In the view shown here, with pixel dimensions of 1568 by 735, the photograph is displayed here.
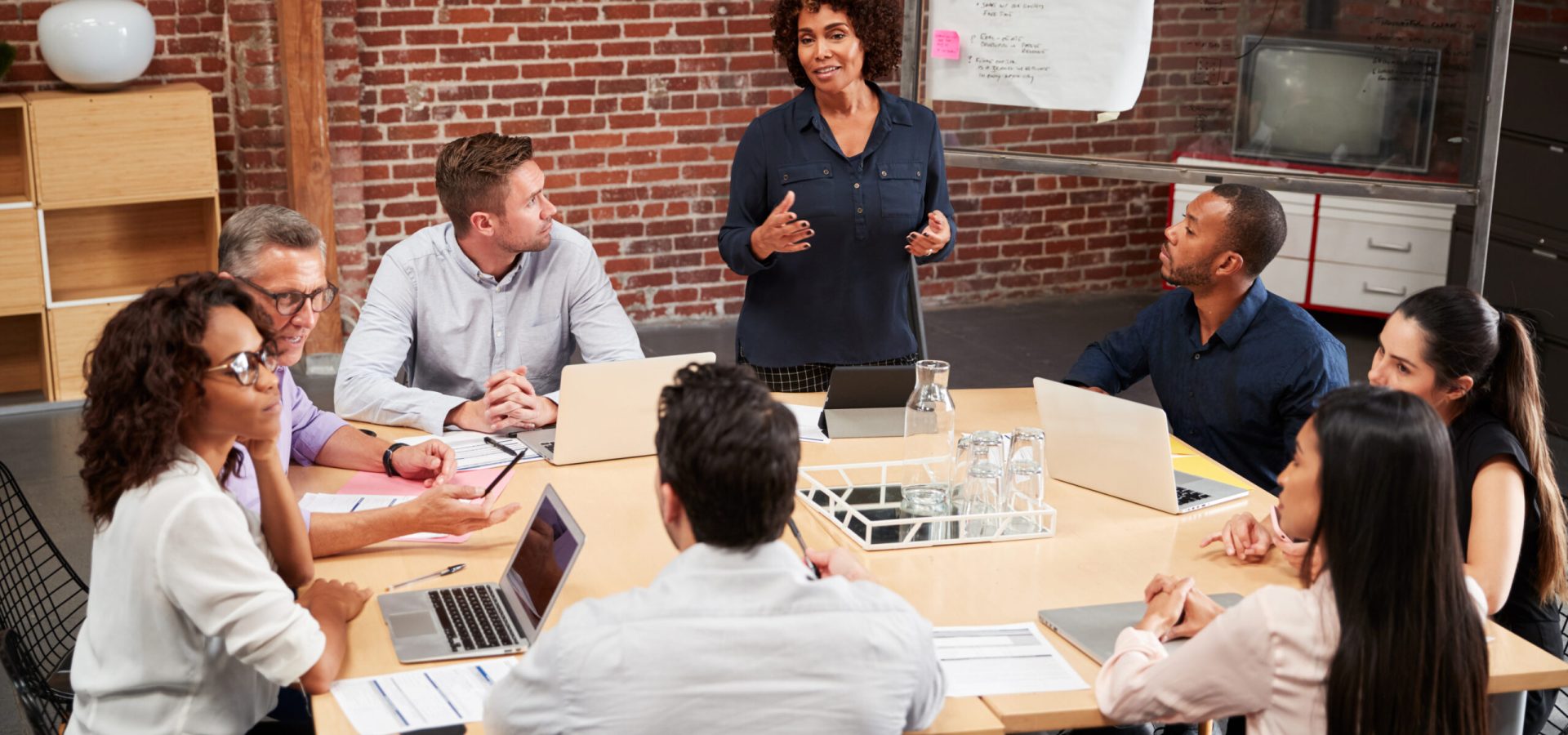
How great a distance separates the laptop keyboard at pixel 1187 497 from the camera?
9.02 ft

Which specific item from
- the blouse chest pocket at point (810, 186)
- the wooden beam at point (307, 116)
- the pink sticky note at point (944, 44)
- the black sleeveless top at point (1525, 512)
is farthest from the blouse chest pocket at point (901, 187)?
the wooden beam at point (307, 116)

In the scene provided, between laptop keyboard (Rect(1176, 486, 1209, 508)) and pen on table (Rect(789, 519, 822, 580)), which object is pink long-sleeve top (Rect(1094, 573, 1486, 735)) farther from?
laptop keyboard (Rect(1176, 486, 1209, 508))

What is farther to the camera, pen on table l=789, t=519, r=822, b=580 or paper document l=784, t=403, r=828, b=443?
paper document l=784, t=403, r=828, b=443

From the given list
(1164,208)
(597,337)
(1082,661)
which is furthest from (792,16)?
(1164,208)

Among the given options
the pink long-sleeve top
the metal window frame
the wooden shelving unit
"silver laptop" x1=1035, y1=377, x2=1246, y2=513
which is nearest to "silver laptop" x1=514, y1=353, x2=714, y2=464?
"silver laptop" x1=1035, y1=377, x2=1246, y2=513

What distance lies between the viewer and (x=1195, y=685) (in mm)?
1907

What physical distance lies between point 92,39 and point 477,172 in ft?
8.66

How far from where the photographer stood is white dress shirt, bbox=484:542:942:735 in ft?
5.39

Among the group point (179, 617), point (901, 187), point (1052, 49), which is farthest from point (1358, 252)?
point (179, 617)

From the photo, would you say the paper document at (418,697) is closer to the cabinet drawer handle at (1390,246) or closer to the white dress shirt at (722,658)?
the white dress shirt at (722,658)

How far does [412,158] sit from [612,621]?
15.6ft

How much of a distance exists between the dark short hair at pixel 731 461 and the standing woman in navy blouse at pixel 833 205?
1.80 metres

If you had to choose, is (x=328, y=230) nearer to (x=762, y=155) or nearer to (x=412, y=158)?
(x=412, y=158)

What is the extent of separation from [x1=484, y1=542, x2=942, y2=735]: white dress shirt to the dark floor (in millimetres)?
3147
